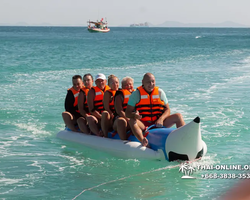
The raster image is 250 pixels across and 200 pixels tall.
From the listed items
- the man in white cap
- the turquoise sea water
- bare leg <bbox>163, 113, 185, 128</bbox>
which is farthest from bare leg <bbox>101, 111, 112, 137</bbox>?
bare leg <bbox>163, 113, 185, 128</bbox>

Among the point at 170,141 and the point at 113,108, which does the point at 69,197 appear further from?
the point at 113,108

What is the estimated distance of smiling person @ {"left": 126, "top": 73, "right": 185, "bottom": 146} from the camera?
4.41 meters

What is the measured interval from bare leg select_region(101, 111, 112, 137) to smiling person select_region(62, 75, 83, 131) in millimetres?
601

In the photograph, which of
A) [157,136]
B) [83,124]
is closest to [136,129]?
[157,136]

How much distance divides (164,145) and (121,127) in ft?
2.00

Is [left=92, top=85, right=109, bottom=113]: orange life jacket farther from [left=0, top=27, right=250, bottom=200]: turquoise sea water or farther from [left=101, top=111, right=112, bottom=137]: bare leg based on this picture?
[left=0, top=27, right=250, bottom=200]: turquoise sea water

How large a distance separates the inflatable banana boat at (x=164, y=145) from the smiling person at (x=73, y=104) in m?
0.59

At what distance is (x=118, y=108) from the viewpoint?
4.69 metres

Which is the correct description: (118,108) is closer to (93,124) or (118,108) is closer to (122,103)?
(122,103)

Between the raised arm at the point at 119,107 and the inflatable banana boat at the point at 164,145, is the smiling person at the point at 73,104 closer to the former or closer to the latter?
the inflatable banana boat at the point at 164,145

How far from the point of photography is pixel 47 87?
10836 millimetres

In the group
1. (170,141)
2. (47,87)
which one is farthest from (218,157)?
(47,87)

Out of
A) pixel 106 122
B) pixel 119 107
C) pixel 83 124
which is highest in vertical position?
pixel 119 107

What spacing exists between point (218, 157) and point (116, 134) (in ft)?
4.30
